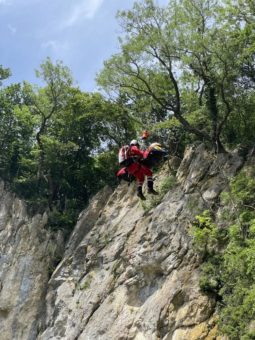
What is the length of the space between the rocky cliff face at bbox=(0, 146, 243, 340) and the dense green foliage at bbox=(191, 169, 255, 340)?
54 cm

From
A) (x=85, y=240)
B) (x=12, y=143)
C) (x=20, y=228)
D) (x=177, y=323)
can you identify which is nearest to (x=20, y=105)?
(x=12, y=143)

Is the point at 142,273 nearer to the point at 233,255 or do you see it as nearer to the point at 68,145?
the point at 233,255

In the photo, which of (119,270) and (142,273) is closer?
(142,273)

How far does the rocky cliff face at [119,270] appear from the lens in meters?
15.9

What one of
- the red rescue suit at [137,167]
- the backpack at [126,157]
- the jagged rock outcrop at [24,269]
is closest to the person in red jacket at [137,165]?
the red rescue suit at [137,167]

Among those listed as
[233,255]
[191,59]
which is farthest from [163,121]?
[233,255]

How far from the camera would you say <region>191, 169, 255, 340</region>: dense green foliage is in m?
13.0

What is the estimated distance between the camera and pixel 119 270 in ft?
63.7

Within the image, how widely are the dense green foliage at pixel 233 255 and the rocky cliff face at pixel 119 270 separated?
0.54 m

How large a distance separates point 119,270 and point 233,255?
6.47 m

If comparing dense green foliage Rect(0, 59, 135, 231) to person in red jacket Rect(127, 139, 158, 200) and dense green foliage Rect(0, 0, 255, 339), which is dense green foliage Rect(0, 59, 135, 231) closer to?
dense green foliage Rect(0, 0, 255, 339)

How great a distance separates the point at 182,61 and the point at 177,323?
11.3 meters

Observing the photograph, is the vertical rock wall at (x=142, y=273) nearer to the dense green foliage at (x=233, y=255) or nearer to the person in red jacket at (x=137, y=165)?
the dense green foliage at (x=233, y=255)

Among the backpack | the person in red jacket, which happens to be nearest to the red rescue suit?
the person in red jacket
